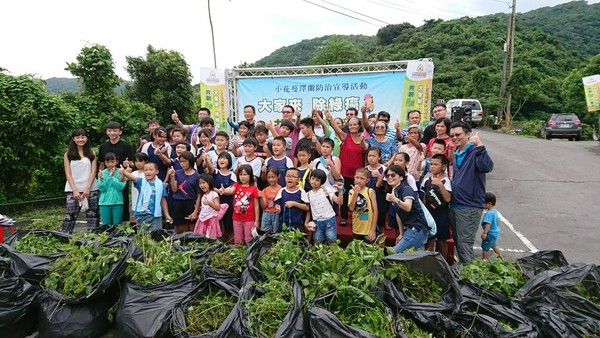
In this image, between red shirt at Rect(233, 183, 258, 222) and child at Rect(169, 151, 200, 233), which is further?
child at Rect(169, 151, 200, 233)

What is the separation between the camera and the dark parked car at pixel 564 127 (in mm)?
15492

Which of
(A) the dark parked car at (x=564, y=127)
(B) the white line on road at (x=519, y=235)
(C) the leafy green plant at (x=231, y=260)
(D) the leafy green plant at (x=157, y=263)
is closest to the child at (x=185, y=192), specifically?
(D) the leafy green plant at (x=157, y=263)

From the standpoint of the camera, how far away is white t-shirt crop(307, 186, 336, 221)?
3.92 metres

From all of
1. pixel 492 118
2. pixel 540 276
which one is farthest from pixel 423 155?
pixel 492 118

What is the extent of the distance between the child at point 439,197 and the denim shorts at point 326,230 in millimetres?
997

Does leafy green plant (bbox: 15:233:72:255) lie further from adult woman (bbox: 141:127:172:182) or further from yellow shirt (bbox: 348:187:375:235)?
yellow shirt (bbox: 348:187:375:235)

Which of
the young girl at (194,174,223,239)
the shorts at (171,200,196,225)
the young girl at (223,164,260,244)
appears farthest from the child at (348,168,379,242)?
the shorts at (171,200,196,225)

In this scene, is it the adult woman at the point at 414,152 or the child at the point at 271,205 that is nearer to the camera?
the child at the point at 271,205

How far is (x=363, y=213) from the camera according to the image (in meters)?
3.98

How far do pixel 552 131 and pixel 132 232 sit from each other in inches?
696

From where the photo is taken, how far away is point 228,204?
4.42m

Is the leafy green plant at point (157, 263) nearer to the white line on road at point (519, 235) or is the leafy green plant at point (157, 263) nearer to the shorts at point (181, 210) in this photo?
the shorts at point (181, 210)

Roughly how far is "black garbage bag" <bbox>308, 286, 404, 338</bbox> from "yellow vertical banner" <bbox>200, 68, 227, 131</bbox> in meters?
6.16

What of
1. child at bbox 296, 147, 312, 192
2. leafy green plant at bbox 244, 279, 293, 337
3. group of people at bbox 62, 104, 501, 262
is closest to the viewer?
leafy green plant at bbox 244, 279, 293, 337
